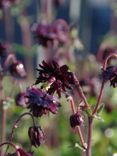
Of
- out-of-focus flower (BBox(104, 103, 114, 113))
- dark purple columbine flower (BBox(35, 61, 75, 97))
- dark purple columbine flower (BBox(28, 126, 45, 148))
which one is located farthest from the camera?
out-of-focus flower (BBox(104, 103, 114, 113))

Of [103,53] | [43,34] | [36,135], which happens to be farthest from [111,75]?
[43,34]

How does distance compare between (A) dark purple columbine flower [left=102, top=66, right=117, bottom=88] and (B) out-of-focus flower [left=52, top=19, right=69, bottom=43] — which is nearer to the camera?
(A) dark purple columbine flower [left=102, top=66, right=117, bottom=88]

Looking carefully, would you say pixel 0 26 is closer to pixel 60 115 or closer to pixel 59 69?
pixel 60 115

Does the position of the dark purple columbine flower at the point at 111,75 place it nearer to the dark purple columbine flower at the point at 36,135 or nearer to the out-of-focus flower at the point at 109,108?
the dark purple columbine flower at the point at 36,135

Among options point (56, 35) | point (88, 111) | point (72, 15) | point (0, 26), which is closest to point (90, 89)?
point (56, 35)

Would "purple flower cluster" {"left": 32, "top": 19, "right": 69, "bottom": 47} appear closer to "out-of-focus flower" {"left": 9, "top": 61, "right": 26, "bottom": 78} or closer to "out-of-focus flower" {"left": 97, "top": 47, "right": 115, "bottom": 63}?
"out-of-focus flower" {"left": 97, "top": 47, "right": 115, "bottom": 63}

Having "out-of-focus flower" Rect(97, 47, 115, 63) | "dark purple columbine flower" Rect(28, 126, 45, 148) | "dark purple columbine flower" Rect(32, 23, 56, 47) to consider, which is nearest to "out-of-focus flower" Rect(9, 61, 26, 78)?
"dark purple columbine flower" Rect(28, 126, 45, 148)
